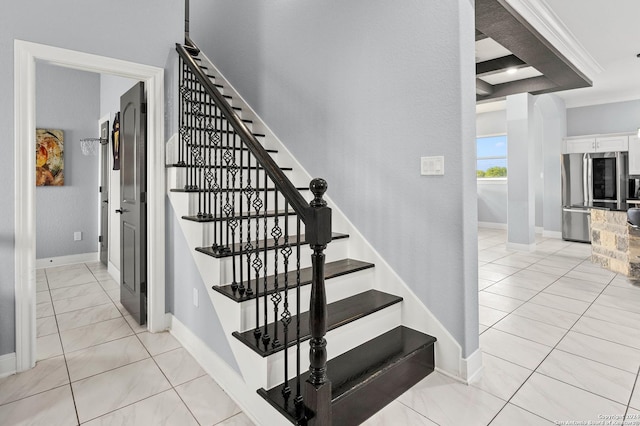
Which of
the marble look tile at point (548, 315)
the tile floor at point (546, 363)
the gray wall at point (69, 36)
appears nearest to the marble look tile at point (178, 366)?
the gray wall at point (69, 36)

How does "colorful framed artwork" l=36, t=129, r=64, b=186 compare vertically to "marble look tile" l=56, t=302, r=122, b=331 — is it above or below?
above

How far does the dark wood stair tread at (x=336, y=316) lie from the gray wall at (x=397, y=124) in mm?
261

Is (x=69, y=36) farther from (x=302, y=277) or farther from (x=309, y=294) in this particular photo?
(x=309, y=294)

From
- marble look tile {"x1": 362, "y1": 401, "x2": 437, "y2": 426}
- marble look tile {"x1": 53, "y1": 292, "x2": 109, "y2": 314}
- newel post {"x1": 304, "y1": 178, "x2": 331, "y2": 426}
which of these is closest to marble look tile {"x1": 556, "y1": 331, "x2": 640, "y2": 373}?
marble look tile {"x1": 362, "y1": 401, "x2": 437, "y2": 426}

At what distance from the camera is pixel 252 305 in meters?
1.96

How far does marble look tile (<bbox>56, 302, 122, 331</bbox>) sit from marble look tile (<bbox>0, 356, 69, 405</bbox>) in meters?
0.70

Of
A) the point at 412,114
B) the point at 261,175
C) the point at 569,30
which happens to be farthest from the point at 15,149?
the point at 569,30

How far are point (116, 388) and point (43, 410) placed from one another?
36 cm

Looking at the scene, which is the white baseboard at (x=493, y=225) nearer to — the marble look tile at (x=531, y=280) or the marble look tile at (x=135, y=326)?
the marble look tile at (x=531, y=280)

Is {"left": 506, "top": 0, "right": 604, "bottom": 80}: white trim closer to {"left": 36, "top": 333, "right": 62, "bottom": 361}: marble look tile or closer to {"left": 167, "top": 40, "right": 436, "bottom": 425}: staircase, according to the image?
{"left": 167, "top": 40, "right": 436, "bottom": 425}: staircase

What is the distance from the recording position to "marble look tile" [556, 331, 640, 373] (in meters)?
2.30

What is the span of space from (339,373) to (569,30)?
429cm

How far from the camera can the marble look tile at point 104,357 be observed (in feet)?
7.77

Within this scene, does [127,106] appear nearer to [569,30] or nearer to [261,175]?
[261,175]
